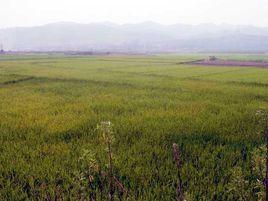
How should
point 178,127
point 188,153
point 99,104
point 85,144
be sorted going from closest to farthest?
point 188,153 → point 85,144 → point 178,127 → point 99,104

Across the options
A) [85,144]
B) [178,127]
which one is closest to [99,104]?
[178,127]

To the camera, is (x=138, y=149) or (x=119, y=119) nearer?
(x=138, y=149)

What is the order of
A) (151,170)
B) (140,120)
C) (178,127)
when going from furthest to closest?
(140,120)
(178,127)
(151,170)

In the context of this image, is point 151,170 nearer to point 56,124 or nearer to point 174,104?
point 56,124

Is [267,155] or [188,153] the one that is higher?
[267,155]

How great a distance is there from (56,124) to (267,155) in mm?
6648

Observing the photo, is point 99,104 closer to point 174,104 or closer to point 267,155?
point 174,104

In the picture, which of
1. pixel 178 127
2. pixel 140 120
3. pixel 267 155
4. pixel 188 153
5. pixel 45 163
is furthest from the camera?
pixel 140 120

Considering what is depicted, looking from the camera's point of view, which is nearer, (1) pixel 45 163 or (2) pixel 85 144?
(1) pixel 45 163

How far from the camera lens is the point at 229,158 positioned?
5707 mm

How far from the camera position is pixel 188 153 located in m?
5.97

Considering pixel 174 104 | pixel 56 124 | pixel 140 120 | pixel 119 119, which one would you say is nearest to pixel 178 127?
pixel 140 120

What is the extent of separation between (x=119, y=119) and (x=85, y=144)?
249cm

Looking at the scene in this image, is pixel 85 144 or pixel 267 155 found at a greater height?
pixel 267 155
